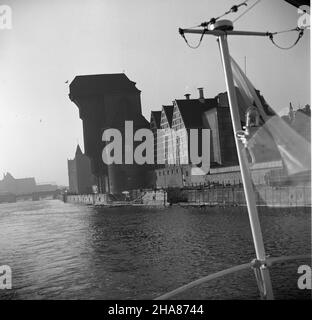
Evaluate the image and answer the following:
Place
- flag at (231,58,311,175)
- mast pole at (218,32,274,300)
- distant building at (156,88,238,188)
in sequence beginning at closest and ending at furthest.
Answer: flag at (231,58,311,175) < mast pole at (218,32,274,300) < distant building at (156,88,238,188)

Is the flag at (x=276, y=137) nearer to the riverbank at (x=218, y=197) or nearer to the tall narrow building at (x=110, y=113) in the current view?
the riverbank at (x=218, y=197)

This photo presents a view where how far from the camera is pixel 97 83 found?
237 ft

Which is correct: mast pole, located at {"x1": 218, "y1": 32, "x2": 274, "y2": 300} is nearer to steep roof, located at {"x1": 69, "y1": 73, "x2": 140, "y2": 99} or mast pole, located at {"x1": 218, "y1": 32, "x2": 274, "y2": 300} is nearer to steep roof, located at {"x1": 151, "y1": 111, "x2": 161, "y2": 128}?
steep roof, located at {"x1": 151, "y1": 111, "x2": 161, "y2": 128}

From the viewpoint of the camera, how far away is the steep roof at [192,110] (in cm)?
5203

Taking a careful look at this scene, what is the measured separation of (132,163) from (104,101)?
40.8ft

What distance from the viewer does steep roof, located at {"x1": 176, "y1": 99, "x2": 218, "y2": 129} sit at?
171 ft

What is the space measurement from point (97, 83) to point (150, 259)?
5876cm

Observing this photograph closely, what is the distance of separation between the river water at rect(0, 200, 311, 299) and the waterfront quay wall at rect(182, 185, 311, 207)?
3.97m

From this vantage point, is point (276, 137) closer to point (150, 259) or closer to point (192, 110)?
point (150, 259)

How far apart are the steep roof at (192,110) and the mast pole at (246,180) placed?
4773cm

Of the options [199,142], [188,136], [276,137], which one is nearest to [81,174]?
[199,142]

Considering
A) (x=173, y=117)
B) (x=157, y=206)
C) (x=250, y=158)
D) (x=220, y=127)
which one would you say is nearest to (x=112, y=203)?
(x=157, y=206)

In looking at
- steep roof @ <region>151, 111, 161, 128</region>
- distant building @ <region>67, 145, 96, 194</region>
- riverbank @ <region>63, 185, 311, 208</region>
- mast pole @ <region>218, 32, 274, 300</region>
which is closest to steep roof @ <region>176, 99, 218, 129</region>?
steep roof @ <region>151, 111, 161, 128</region>

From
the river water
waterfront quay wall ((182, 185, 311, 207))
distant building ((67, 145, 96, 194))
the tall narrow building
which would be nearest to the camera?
the river water
